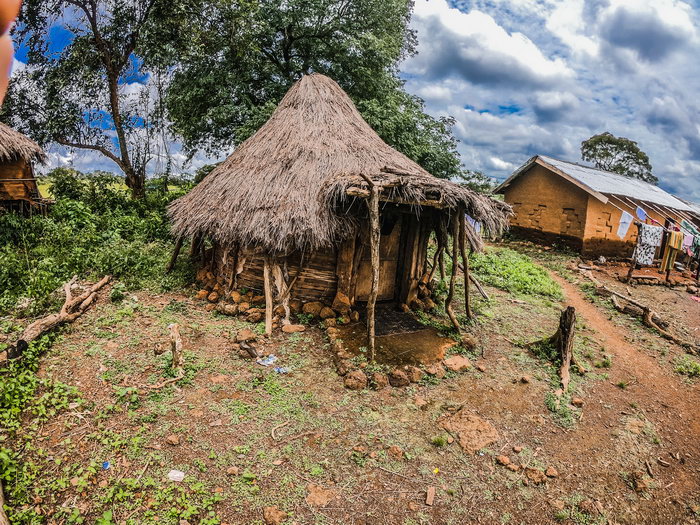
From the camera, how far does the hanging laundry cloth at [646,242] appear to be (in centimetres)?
1277

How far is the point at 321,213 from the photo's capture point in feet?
23.6

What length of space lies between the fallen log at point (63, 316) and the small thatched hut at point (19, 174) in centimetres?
568

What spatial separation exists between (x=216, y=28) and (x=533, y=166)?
1412 cm

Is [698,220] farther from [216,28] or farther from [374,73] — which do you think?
[216,28]

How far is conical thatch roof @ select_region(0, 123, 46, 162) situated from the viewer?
10.6m

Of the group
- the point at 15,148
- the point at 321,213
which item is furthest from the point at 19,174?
the point at 321,213

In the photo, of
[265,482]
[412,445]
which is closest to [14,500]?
[265,482]

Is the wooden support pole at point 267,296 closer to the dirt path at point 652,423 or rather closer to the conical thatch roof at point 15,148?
the dirt path at point 652,423

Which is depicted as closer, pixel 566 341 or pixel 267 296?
pixel 566 341

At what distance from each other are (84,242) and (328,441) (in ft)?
29.3

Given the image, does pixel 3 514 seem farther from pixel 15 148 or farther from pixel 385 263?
pixel 15 148

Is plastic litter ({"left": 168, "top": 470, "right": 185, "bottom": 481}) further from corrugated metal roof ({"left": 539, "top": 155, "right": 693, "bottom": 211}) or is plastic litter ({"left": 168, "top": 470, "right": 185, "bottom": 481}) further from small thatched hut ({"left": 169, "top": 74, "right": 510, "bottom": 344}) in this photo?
corrugated metal roof ({"left": 539, "top": 155, "right": 693, "bottom": 211})

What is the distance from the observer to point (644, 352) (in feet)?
25.9

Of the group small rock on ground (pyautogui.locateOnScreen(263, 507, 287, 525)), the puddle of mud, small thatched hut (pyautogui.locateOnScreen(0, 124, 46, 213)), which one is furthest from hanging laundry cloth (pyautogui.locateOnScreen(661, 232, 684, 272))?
small thatched hut (pyautogui.locateOnScreen(0, 124, 46, 213))
